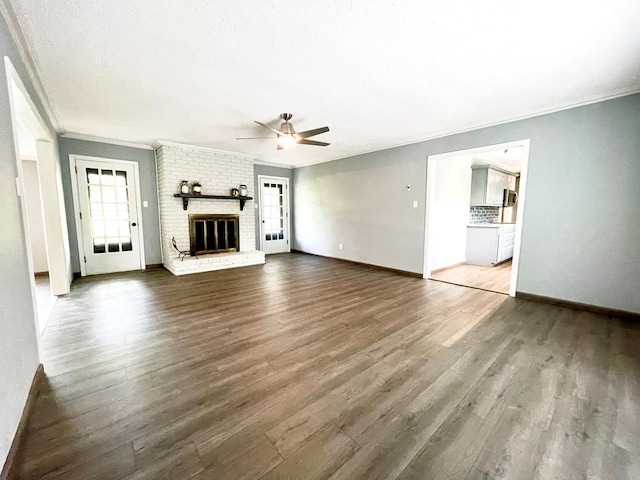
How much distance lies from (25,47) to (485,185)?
7322 mm

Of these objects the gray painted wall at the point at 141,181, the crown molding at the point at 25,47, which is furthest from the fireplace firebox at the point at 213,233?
the crown molding at the point at 25,47

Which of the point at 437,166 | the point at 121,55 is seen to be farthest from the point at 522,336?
the point at 121,55

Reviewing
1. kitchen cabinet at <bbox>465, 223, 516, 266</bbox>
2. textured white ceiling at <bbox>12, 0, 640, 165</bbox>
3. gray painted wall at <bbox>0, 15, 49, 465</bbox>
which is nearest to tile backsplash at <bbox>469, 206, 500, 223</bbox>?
kitchen cabinet at <bbox>465, 223, 516, 266</bbox>

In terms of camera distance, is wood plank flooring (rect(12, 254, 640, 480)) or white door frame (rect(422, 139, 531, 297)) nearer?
wood plank flooring (rect(12, 254, 640, 480))

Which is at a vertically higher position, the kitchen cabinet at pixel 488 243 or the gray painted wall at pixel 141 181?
the gray painted wall at pixel 141 181

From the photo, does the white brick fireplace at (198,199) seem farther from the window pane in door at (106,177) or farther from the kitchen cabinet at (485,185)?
the kitchen cabinet at (485,185)

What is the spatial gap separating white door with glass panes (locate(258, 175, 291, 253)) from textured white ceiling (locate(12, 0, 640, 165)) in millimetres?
3473

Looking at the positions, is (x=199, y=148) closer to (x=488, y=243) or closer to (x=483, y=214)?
(x=488, y=243)

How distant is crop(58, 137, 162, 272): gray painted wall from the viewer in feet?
15.0

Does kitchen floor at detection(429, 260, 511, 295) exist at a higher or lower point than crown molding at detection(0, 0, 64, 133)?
lower

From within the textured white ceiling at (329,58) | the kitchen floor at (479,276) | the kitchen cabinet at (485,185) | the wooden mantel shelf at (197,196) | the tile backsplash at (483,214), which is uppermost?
the textured white ceiling at (329,58)

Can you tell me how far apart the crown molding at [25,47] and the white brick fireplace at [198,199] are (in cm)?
201

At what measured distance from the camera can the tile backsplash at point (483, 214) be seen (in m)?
6.55

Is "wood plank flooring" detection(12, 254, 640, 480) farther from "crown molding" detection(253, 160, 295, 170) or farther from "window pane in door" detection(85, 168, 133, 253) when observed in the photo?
"crown molding" detection(253, 160, 295, 170)
